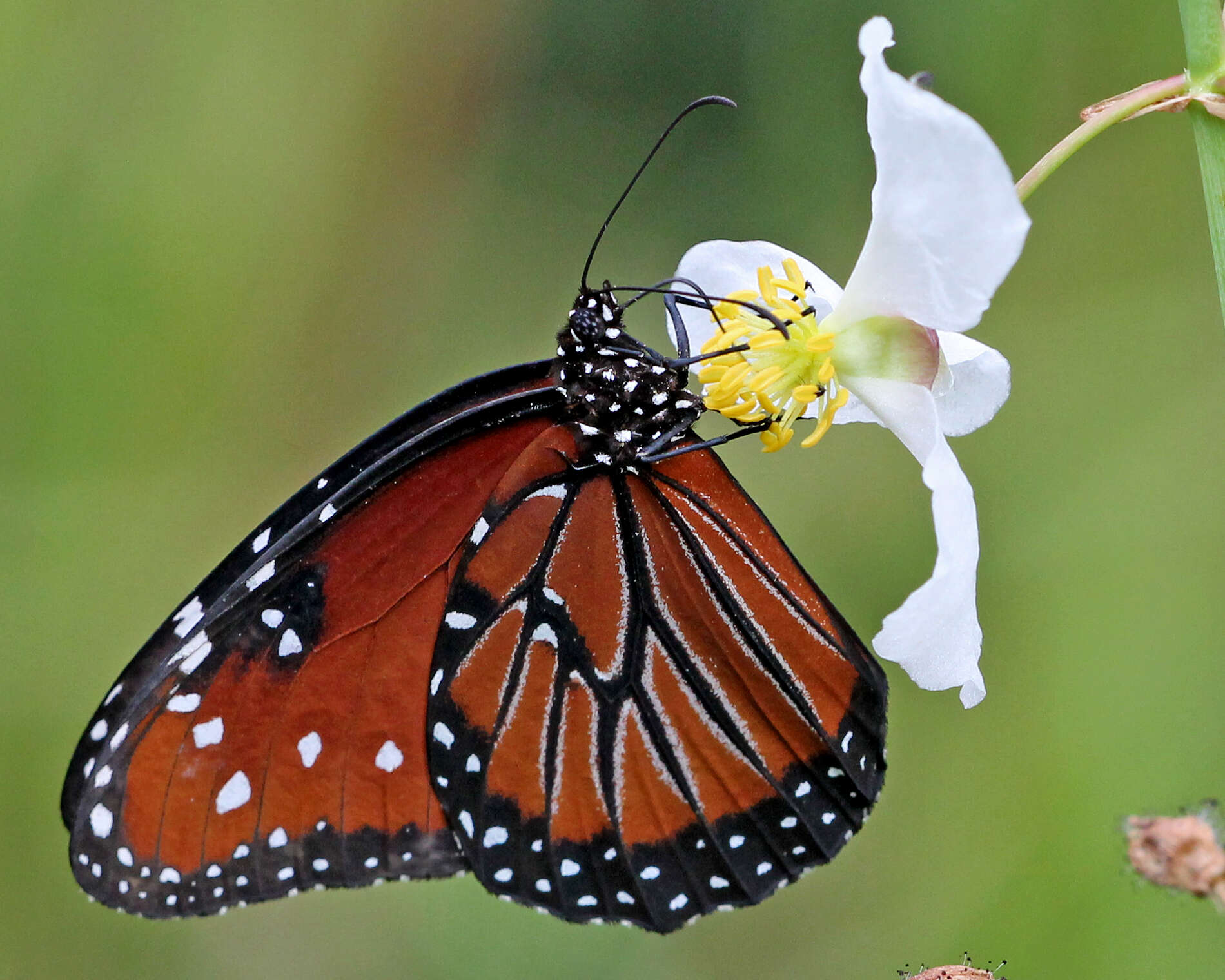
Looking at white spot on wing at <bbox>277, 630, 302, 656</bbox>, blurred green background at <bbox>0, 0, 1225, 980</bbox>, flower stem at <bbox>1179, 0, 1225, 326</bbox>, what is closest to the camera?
flower stem at <bbox>1179, 0, 1225, 326</bbox>

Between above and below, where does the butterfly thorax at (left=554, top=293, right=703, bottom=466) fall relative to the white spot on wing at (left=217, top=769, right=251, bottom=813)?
above

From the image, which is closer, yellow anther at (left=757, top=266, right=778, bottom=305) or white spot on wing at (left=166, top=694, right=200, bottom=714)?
yellow anther at (left=757, top=266, right=778, bottom=305)

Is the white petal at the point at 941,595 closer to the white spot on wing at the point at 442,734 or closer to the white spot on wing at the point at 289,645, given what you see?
the white spot on wing at the point at 442,734

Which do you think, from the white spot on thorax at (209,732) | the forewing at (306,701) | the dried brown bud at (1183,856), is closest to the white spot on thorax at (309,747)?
the forewing at (306,701)

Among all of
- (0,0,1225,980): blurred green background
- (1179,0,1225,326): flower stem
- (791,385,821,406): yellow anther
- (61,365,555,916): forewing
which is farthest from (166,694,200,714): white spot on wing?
(1179,0,1225,326): flower stem

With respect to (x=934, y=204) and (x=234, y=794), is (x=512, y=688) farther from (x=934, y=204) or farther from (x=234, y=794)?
(x=934, y=204)

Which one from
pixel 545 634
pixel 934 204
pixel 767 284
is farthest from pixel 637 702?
pixel 934 204

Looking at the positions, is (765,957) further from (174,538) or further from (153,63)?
(153,63)

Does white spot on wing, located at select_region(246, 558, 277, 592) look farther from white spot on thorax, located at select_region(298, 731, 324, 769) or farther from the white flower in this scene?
the white flower
